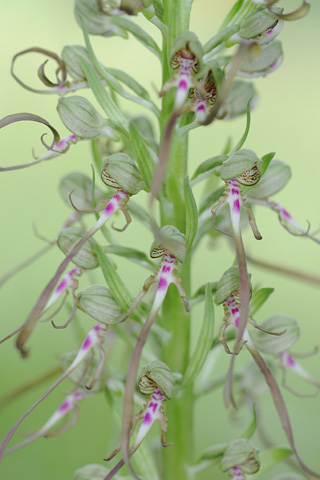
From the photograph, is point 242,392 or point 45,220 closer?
point 242,392

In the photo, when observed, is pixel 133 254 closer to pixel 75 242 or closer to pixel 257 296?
pixel 75 242

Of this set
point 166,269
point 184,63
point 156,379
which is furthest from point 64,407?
point 184,63

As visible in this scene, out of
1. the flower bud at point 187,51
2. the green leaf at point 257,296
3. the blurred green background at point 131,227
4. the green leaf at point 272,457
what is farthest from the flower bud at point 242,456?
the blurred green background at point 131,227

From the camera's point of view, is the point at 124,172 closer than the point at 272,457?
Yes

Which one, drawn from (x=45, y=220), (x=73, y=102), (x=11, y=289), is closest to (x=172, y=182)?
(x=73, y=102)

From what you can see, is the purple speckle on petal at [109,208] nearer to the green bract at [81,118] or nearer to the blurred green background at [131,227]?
the green bract at [81,118]

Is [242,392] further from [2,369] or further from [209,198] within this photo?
[2,369]

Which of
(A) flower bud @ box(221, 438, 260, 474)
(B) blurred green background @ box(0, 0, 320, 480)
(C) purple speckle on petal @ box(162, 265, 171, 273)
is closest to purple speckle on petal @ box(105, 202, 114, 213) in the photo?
(C) purple speckle on petal @ box(162, 265, 171, 273)
